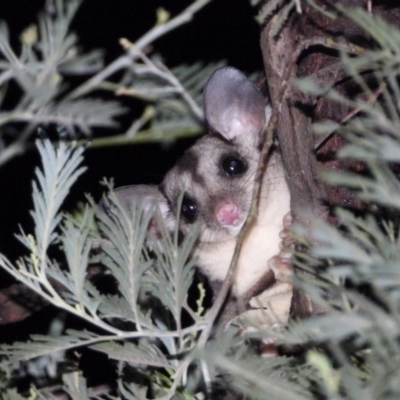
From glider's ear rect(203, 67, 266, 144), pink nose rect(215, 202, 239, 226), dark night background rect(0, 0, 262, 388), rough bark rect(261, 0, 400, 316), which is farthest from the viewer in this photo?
dark night background rect(0, 0, 262, 388)

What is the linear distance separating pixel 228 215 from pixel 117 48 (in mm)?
1428

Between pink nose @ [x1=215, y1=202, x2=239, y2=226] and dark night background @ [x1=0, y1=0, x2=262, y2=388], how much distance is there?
584mm

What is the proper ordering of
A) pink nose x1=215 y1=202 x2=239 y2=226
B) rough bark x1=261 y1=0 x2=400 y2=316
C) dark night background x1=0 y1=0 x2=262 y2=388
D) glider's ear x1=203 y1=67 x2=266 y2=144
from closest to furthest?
rough bark x1=261 y1=0 x2=400 y2=316, glider's ear x1=203 y1=67 x2=266 y2=144, pink nose x1=215 y1=202 x2=239 y2=226, dark night background x1=0 y1=0 x2=262 y2=388

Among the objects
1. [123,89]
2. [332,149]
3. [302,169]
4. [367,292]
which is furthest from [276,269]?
[123,89]

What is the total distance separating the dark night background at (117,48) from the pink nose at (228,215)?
0.58 metres

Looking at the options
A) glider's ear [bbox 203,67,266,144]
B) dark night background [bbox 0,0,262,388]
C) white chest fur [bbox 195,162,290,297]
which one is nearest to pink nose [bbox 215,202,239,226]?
white chest fur [bbox 195,162,290,297]

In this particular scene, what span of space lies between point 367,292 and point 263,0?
2.90 ft

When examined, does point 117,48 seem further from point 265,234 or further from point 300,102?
point 300,102

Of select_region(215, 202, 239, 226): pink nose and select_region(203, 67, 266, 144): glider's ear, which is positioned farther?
select_region(215, 202, 239, 226): pink nose

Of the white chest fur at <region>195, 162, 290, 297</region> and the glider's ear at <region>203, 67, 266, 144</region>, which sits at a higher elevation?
the glider's ear at <region>203, 67, 266, 144</region>

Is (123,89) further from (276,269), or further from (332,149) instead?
(276,269)

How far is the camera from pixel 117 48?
433cm

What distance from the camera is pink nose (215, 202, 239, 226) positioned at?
11.2 feet

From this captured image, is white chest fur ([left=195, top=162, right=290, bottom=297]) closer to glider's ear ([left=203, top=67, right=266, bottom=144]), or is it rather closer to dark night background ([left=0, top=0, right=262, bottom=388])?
glider's ear ([left=203, top=67, right=266, bottom=144])
